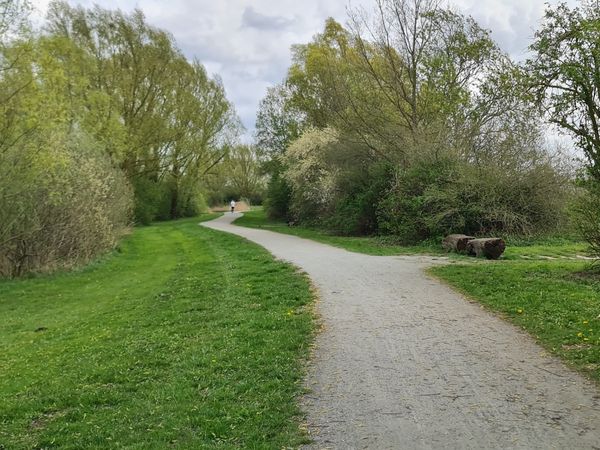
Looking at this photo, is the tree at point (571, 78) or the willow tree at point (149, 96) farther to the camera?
the willow tree at point (149, 96)

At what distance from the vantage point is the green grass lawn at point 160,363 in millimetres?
4520

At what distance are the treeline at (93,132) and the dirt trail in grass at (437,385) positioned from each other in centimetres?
1058

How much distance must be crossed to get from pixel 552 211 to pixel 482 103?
7937mm

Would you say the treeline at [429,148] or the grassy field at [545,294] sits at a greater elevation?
the treeline at [429,148]

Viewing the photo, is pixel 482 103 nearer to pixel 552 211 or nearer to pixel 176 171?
pixel 552 211

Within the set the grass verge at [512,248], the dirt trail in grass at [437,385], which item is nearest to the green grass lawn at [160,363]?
the dirt trail in grass at [437,385]

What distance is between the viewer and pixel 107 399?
17.8 ft

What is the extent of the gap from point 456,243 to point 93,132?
17.5 m

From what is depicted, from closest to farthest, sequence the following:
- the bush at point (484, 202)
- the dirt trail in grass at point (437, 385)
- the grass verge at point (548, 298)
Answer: the dirt trail in grass at point (437, 385) → the grass verge at point (548, 298) → the bush at point (484, 202)

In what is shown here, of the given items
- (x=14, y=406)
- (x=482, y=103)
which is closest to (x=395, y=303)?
(x=14, y=406)

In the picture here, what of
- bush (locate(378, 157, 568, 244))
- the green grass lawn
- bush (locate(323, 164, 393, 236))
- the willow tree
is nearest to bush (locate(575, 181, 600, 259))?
the green grass lawn

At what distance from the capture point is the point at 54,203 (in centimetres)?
1708

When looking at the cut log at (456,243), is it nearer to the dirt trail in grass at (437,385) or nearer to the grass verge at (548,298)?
the grass verge at (548,298)

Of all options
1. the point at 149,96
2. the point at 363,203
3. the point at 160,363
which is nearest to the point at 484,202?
the point at 363,203
